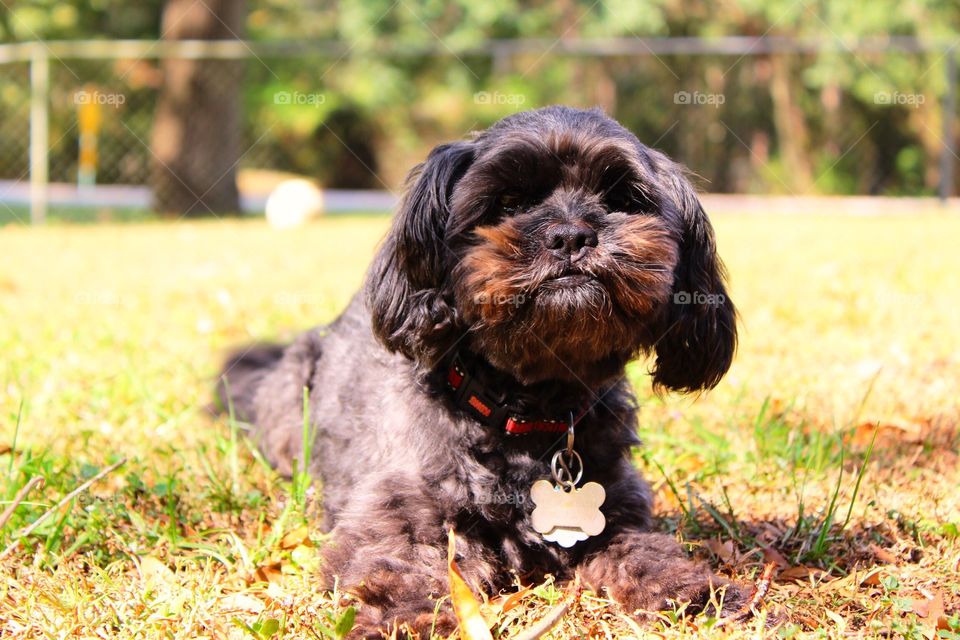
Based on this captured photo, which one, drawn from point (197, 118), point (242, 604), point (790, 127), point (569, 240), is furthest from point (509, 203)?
point (790, 127)

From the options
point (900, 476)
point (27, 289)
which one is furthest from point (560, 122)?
point (27, 289)

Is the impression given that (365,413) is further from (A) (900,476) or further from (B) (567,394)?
(A) (900,476)

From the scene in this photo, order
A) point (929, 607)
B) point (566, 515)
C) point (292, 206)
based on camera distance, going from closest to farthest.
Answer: point (929, 607)
point (566, 515)
point (292, 206)

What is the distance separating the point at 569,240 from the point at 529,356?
13.6 inches

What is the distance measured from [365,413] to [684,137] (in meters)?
13.3

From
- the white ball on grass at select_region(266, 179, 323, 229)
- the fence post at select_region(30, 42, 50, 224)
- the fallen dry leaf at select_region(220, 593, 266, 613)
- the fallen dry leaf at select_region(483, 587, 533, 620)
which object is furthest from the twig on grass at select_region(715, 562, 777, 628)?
the fence post at select_region(30, 42, 50, 224)

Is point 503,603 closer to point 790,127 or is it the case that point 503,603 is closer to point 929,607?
point 929,607

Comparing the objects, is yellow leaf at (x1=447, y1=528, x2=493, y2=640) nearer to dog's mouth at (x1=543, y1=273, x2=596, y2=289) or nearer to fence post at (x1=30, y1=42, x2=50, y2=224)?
dog's mouth at (x1=543, y1=273, x2=596, y2=289)

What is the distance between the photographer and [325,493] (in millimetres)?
3285

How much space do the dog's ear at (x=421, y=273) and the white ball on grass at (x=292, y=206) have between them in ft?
34.4

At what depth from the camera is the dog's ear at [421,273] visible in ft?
8.96

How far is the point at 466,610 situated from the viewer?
7.50ft

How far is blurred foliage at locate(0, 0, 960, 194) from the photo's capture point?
15.5 metres

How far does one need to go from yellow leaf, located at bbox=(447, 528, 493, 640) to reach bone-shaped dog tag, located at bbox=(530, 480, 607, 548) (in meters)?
0.39
